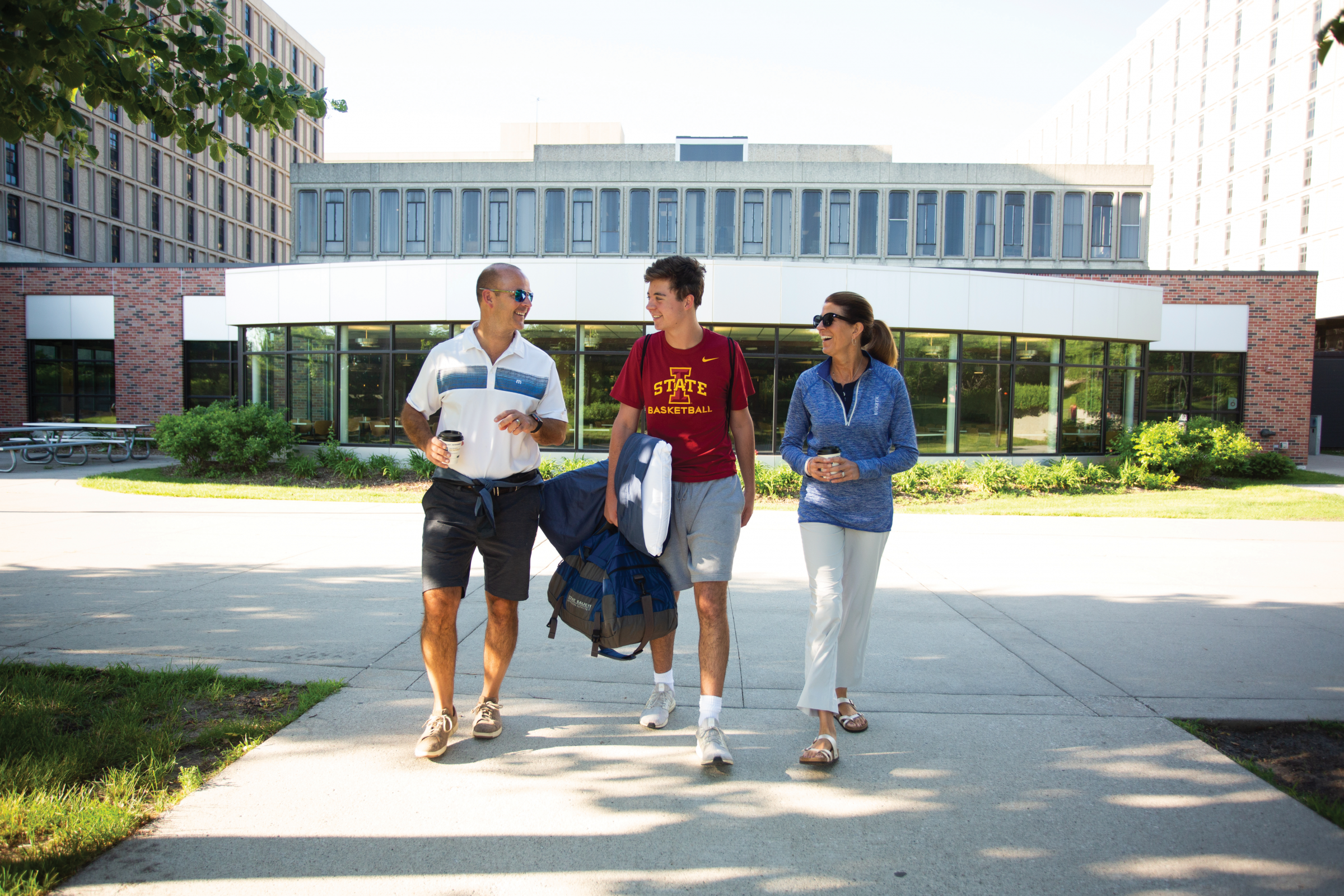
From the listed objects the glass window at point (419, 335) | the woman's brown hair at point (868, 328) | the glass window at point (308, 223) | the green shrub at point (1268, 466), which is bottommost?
the green shrub at point (1268, 466)

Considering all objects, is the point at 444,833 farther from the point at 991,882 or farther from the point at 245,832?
the point at 991,882

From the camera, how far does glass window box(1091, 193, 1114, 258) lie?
102ft

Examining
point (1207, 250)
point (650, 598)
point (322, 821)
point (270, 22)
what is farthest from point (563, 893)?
point (270, 22)

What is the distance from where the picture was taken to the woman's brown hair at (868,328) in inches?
141

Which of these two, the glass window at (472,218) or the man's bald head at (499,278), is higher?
the glass window at (472,218)

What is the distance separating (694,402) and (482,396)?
2.96ft

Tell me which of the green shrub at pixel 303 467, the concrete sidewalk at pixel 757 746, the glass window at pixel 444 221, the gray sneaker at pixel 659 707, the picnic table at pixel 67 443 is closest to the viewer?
the concrete sidewalk at pixel 757 746

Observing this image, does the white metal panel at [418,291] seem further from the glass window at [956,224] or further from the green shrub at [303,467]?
the glass window at [956,224]

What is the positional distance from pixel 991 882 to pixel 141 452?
23.9 m

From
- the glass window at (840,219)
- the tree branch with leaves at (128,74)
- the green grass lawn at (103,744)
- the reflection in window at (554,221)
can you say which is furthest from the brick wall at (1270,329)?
the green grass lawn at (103,744)

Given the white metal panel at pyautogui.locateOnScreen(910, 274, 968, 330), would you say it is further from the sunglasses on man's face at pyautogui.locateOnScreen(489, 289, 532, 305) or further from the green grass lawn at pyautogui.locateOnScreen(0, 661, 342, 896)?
the green grass lawn at pyautogui.locateOnScreen(0, 661, 342, 896)

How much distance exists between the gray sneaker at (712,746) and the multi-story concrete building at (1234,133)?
148 ft

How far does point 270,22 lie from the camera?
5612cm

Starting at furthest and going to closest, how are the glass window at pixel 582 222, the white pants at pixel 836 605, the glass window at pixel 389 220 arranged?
1. the glass window at pixel 389 220
2. the glass window at pixel 582 222
3. the white pants at pixel 836 605
